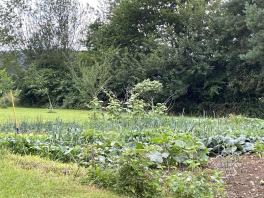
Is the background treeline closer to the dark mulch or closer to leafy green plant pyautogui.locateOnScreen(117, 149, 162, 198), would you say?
the dark mulch

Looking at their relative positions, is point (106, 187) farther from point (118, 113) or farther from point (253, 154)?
point (118, 113)

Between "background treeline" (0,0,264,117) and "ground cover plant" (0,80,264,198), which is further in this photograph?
"background treeline" (0,0,264,117)

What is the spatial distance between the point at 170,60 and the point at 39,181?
19.9 metres

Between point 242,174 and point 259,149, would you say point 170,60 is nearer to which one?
point 259,149

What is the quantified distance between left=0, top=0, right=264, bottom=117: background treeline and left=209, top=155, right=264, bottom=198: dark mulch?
44.5ft

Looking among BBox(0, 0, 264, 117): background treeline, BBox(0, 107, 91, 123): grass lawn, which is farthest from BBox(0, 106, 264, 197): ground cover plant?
BBox(0, 0, 264, 117): background treeline

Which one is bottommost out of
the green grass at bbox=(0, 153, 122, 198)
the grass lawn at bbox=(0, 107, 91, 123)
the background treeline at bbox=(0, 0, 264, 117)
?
the grass lawn at bbox=(0, 107, 91, 123)

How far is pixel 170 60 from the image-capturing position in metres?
23.6

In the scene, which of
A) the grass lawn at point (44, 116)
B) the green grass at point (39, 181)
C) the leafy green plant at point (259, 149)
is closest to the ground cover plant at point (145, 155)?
the leafy green plant at point (259, 149)

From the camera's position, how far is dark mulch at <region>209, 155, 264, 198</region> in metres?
4.24

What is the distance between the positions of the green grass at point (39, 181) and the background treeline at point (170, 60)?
13.9 m

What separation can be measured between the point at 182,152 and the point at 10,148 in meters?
2.43

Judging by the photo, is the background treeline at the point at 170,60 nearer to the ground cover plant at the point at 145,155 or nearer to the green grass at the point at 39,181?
the ground cover plant at the point at 145,155

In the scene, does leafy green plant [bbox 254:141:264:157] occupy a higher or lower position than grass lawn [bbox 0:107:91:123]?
higher
